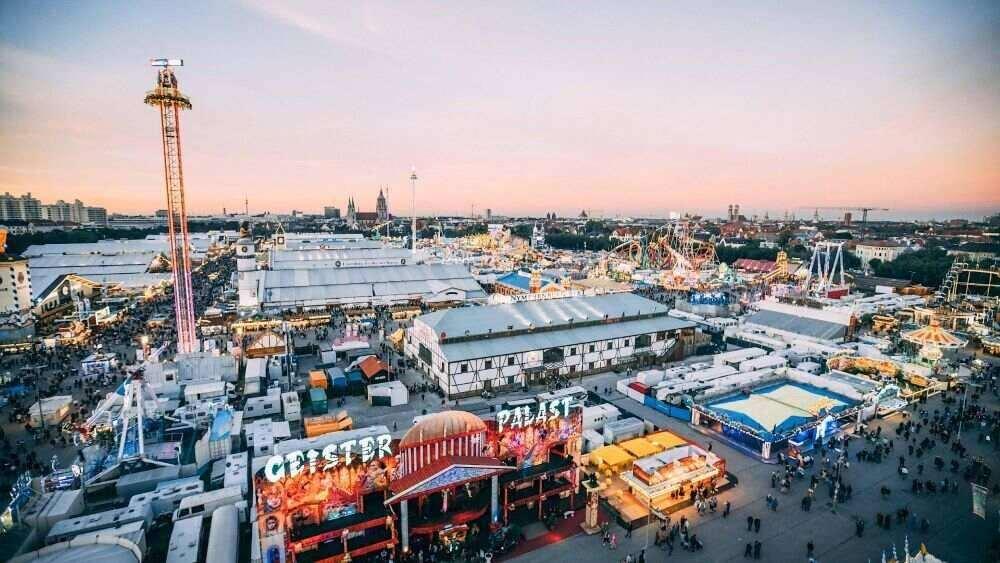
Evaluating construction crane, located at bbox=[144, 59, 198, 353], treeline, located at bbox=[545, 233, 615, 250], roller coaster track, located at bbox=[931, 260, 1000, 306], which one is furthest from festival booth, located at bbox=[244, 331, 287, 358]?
treeline, located at bbox=[545, 233, 615, 250]

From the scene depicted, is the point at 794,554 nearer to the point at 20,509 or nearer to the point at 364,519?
the point at 364,519

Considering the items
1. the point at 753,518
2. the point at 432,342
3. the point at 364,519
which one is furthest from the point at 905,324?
the point at 364,519

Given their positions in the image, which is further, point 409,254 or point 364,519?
point 409,254

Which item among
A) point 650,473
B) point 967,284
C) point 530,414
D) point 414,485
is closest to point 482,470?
point 414,485

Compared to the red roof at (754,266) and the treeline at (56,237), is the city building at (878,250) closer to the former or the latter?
the red roof at (754,266)

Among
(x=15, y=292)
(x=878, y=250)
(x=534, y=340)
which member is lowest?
(x=534, y=340)

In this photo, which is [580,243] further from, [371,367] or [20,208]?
[20,208]

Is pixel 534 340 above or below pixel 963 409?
above
